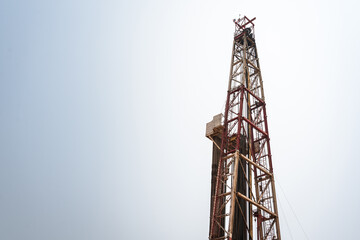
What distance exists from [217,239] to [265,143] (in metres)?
11.9

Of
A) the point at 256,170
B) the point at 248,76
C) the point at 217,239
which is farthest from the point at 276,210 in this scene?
the point at 248,76

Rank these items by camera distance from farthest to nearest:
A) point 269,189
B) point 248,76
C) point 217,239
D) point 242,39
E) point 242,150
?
point 242,39 < point 248,76 < point 242,150 < point 269,189 < point 217,239

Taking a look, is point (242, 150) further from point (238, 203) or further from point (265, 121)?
point (238, 203)

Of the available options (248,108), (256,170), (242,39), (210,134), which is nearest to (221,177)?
(256,170)

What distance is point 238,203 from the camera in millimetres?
30031

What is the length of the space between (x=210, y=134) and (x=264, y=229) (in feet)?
36.0

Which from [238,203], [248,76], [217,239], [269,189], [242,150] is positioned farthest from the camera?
[248,76]

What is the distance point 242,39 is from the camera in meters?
41.2

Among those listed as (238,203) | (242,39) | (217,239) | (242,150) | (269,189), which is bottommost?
(217,239)

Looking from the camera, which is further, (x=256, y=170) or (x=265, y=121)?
(x=265, y=121)

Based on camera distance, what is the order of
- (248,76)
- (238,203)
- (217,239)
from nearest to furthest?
(217,239) → (238,203) → (248,76)

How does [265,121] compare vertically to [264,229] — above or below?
above

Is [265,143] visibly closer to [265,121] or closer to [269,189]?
[265,121]

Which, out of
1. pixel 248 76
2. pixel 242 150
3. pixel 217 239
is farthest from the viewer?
pixel 248 76
